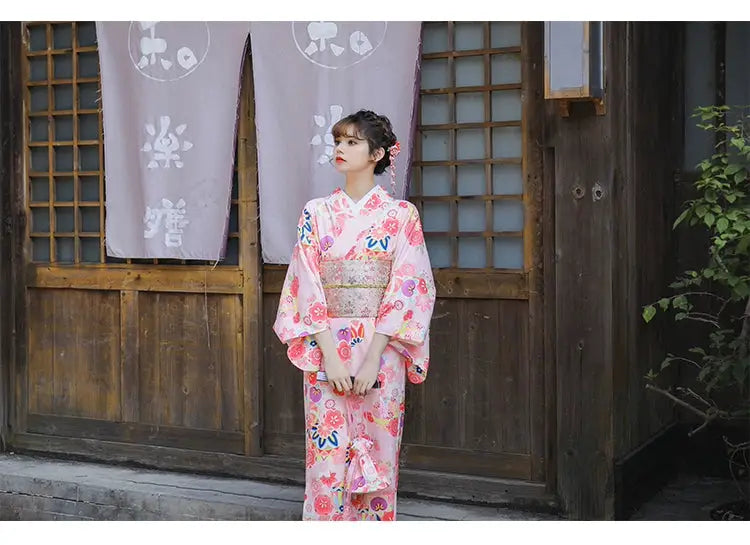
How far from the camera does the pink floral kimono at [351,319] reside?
15.8 ft

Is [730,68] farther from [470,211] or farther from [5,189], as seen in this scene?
[5,189]

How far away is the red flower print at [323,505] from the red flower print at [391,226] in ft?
4.30

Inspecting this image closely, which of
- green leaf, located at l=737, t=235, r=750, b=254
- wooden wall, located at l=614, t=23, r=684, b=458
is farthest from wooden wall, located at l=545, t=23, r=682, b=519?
green leaf, located at l=737, t=235, r=750, b=254

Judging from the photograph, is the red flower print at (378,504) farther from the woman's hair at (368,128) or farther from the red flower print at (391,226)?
the woman's hair at (368,128)

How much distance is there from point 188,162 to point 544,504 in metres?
2.93

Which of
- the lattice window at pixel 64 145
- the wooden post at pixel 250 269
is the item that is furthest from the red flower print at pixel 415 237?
the lattice window at pixel 64 145

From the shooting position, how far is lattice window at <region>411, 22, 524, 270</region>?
565 centimetres

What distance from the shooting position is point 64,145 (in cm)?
684

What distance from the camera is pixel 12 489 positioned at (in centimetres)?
654

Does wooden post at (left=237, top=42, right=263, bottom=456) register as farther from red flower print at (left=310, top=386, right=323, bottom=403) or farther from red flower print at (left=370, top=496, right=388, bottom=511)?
red flower print at (left=370, top=496, right=388, bottom=511)

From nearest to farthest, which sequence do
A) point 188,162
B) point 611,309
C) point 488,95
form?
1. point 611,309
2. point 488,95
3. point 188,162

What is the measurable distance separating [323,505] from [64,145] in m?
3.35

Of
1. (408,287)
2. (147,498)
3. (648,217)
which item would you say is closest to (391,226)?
(408,287)
